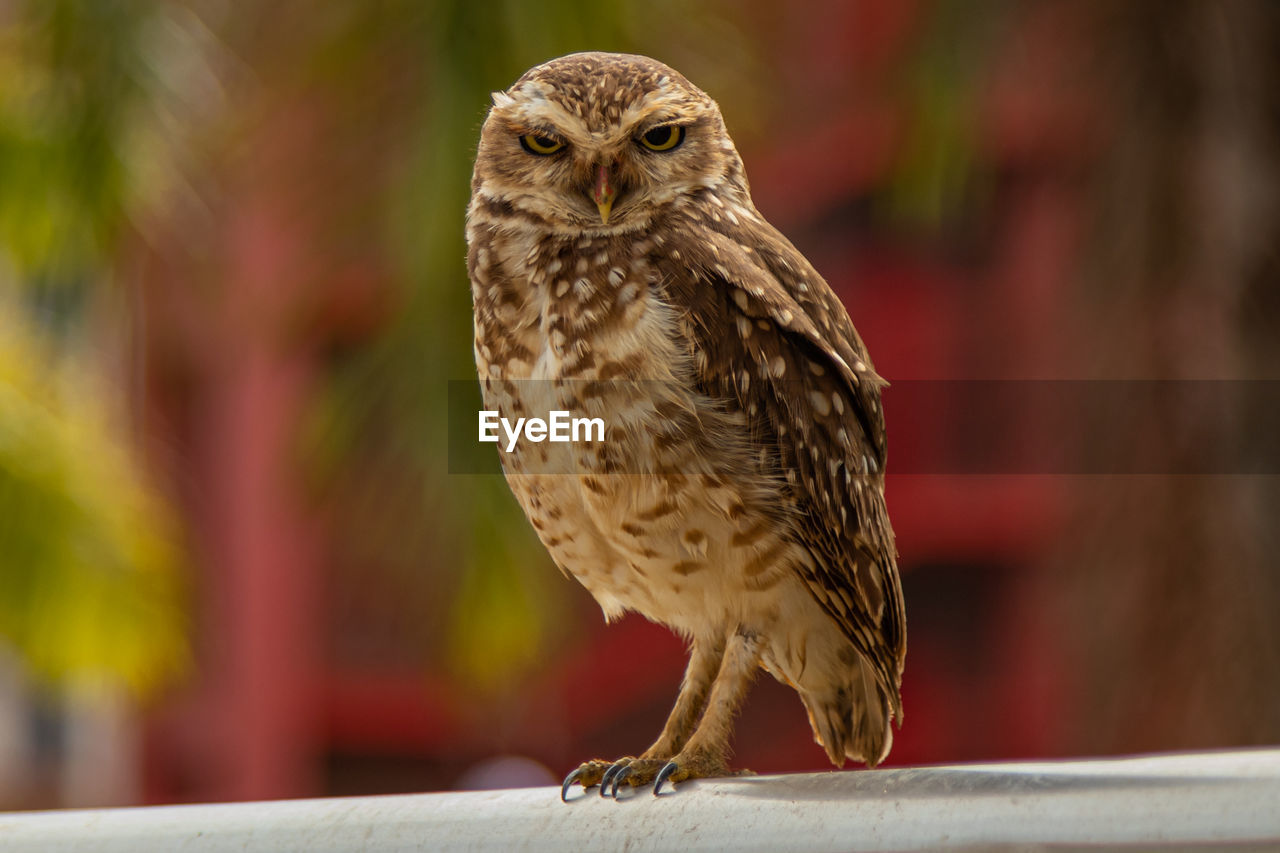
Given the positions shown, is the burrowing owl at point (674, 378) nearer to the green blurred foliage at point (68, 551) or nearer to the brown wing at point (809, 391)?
the brown wing at point (809, 391)

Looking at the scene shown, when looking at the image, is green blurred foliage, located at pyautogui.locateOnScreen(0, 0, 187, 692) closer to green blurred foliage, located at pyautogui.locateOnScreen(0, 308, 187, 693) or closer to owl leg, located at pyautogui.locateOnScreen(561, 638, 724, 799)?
green blurred foliage, located at pyautogui.locateOnScreen(0, 308, 187, 693)

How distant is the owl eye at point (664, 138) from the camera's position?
169cm

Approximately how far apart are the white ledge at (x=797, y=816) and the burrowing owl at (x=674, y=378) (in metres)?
0.38

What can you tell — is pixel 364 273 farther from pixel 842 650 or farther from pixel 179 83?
pixel 842 650

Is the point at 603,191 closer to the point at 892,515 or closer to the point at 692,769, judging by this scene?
the point at 692,769

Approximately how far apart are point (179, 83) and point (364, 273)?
0.69 metres

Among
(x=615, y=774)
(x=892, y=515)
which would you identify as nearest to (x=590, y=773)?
(x=615, y=774)

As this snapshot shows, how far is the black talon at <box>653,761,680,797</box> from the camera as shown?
2.08 meters

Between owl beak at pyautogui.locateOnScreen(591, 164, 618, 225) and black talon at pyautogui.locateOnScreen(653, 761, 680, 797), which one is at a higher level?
owl beak at pyautogui.locateOnScreen(591, 164, 618, 225)

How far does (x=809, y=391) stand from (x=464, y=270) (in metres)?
1.03

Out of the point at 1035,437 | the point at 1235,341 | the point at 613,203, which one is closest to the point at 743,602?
the point at 613,203

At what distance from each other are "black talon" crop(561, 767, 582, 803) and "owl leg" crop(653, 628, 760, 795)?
0.11 meters

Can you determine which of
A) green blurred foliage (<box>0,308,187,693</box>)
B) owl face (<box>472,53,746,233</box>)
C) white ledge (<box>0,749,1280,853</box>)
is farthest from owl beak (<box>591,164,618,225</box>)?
green blurred foliage (<box>0,308,187,693</box>)

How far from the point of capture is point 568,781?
199cm
